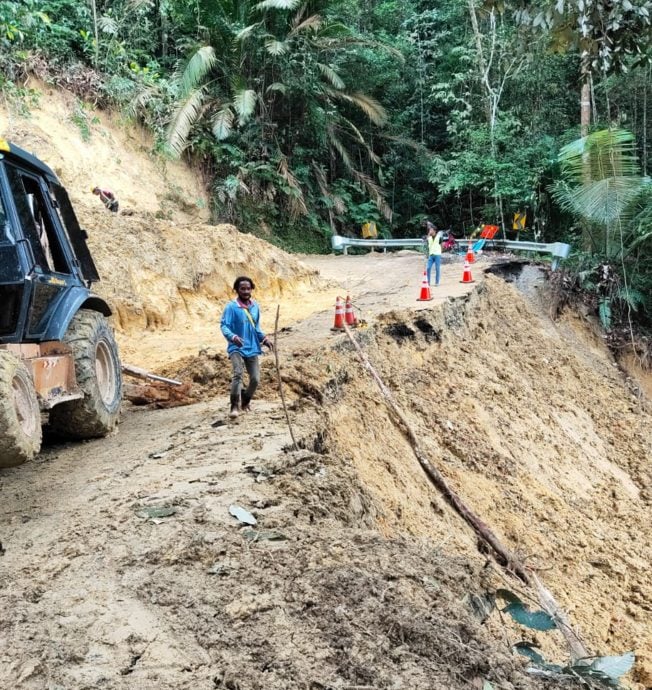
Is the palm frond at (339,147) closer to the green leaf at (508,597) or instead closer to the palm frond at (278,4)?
the palm frond at (278,4)

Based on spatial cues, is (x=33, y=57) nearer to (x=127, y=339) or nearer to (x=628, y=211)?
(x=127, y=339)

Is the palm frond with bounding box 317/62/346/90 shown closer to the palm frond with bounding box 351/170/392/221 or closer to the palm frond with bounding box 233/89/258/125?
the palm frond with bounding box 233/89/258/125

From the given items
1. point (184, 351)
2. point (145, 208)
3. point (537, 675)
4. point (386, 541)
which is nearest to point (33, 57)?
point (145, 208)

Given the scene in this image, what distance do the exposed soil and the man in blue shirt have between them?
33cm

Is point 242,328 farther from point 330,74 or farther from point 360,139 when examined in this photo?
point 360,139

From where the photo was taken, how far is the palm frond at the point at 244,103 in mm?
21206

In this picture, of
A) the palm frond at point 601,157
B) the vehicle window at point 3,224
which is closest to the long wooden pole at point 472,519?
the vehicle window at point 3,224

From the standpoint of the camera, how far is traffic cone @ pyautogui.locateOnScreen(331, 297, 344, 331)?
402 inches

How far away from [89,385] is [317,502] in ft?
8.17

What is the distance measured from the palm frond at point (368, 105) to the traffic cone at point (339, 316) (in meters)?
17.5

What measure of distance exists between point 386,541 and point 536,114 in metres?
26.8

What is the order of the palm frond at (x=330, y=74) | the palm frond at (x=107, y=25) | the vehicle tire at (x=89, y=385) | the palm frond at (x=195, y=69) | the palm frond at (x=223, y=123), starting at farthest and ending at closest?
1. the palm frond at (x=330, y=74)
2. the palm frond at (x=223, y=123)
3. the palm frond at (x=195, y=69)
4. the palm frond at (x=107, y=25)
5. the vehicle tire at (x=89, y=385)

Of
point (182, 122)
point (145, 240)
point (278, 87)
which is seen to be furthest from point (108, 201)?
point (278, 87)

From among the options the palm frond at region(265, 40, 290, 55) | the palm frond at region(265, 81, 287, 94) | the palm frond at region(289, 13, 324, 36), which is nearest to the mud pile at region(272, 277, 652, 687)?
the palm frond at region(265, 40, 290, 55)
